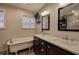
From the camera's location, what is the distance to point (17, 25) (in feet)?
4.79

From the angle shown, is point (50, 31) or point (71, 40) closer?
point (71, 40)

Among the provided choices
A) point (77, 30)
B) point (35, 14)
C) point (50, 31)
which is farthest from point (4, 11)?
point (77, 30)

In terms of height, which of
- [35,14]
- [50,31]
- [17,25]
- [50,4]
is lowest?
[50,31]

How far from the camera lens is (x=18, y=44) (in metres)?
1.45

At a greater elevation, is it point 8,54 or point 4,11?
point 4,11

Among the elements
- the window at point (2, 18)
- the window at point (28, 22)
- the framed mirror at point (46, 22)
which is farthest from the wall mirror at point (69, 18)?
the window at point (2, 18)

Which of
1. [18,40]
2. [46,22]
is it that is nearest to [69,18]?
[46,22]

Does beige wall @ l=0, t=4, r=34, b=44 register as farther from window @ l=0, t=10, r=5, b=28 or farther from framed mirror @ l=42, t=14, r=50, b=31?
framed mirror @ l=42, t=14, r=50, b=31

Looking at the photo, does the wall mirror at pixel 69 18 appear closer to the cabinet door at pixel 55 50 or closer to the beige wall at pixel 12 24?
the cabinet door at pixel 55 50

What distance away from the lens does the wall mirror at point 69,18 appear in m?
1.42

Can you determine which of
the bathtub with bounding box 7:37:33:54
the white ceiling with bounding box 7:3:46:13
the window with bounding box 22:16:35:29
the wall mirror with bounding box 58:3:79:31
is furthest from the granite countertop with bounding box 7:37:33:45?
the wall mirror with bounding box 58:3:79:31

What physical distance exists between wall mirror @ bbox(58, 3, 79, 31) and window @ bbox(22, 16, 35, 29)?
1.74 ft

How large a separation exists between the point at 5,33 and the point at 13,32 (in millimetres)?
122

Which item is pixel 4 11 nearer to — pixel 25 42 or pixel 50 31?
pixel 25 42
